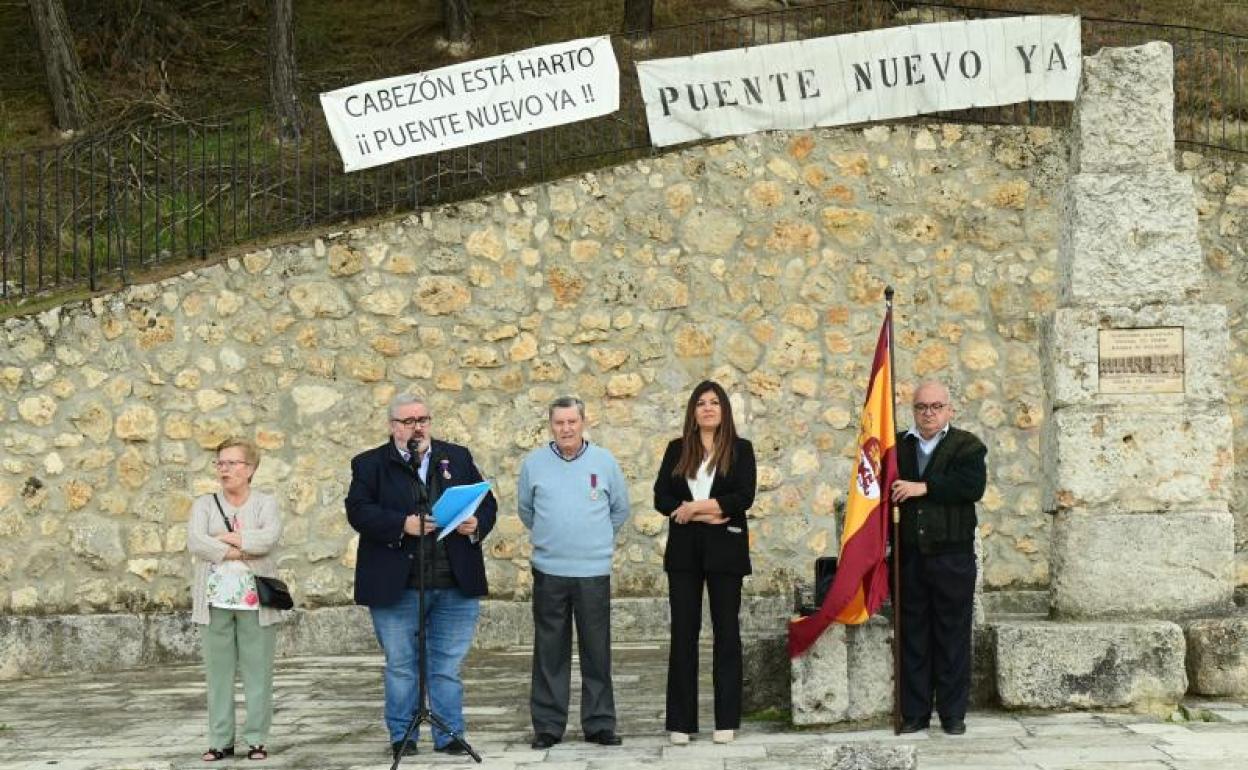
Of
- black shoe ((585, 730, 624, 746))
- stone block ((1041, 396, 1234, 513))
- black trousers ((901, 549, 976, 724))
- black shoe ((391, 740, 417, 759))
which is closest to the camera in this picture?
black shoe ((391, 740, 417, 759))

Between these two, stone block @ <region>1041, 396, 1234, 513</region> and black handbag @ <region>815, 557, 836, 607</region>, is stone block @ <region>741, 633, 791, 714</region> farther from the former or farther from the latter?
stone block @ <region>1041, 396, 1234, 513</region>

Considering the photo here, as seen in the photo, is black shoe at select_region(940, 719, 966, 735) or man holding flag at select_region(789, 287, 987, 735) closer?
black shoe at select_region(940, 719, 966, 735)

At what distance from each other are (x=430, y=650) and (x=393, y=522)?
2.28 feet

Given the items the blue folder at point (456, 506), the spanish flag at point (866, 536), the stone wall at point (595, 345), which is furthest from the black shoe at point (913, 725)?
the stone wall at point (595, 345)

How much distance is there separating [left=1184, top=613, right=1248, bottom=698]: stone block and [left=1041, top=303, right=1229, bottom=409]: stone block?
1181mm

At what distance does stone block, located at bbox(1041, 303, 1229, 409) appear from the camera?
961cm

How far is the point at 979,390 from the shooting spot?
45.8 ft

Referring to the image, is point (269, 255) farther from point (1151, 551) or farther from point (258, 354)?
point (1151, 551)

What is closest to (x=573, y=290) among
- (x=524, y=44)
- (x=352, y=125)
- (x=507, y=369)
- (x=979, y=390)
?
(x=507, y=369)

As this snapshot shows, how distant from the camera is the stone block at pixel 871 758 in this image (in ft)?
22.8

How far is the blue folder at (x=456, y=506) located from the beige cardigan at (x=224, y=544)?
0.89 metres

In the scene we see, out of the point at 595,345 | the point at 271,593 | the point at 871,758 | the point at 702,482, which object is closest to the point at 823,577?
the point at 702,482

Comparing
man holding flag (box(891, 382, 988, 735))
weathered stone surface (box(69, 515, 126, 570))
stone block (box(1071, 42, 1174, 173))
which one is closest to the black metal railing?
weathered stone surface (box(69, 515, 126, 570))

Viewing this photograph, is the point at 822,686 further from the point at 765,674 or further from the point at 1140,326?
the point at 1140,326
